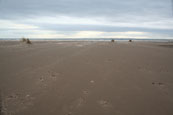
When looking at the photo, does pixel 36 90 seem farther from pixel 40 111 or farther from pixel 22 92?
pixel 40 111

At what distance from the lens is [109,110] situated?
2.61 meters

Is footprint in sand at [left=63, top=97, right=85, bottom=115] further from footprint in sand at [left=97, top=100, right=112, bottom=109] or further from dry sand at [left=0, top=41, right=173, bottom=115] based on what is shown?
footprint in sand at [left=97, top=100, right=112, bottom=109]

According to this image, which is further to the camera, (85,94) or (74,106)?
(85,94)

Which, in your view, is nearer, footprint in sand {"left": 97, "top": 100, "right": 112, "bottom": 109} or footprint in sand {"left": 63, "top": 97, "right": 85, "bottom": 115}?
footprint in sand {"left": 63, "top": 97, "right": 85, "bottom": 115}

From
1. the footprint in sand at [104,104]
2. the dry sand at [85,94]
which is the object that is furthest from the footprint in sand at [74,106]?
the footprint in sand at [104,104]

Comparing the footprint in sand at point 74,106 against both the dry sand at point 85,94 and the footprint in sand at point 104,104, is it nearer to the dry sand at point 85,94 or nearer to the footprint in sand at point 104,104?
the dry sand at point 85,94

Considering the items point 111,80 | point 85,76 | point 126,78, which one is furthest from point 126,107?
point 85,76

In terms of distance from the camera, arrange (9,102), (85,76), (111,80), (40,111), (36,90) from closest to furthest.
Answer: (40,111), (9,102), (36,90), (111,80), (85,76)

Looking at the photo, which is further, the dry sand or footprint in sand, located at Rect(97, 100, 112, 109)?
footprint in sand, located at Rect(97, 100, 112, 109)

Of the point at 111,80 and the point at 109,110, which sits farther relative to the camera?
the point at 111,80

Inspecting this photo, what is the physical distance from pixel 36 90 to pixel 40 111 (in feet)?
3.45

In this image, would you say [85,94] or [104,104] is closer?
[104,104]

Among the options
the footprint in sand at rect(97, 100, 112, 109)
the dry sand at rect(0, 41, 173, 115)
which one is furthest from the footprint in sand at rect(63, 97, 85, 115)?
the footprint in sand at rect(97, 100, 112, 109)

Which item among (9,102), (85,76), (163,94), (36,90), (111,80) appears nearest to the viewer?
(9,102)
